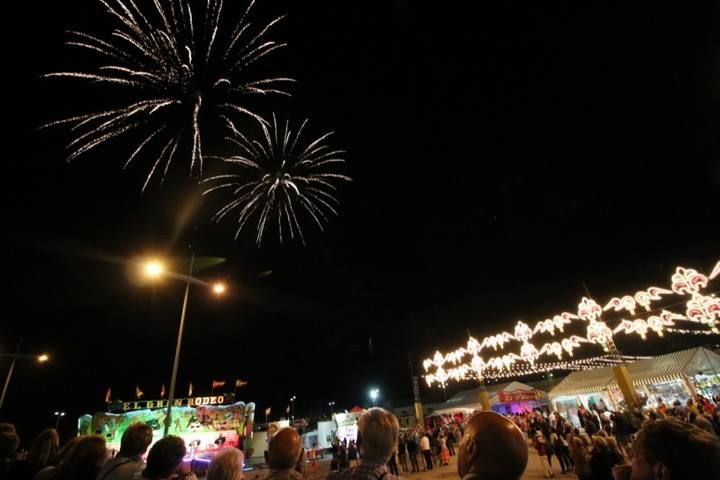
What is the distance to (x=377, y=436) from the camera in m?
2.39

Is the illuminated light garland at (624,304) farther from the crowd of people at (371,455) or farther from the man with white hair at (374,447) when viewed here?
the man with white hair at (374,447)

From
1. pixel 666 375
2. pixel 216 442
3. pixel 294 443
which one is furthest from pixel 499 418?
pixel 216 442

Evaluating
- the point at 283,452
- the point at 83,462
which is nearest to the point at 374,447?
the point at 283,452

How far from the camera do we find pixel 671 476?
2402mm

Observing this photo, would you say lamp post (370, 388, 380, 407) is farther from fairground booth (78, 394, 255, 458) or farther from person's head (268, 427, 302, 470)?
person's head (268, 427, 302, 470)

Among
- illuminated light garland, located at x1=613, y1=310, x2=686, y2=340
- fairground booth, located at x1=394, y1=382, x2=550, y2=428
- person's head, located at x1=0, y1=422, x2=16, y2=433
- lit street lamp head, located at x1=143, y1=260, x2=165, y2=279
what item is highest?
lit street lamp head, located at x1=143, y1=260, x2=165, y2=279

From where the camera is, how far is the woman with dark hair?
4.34 metres

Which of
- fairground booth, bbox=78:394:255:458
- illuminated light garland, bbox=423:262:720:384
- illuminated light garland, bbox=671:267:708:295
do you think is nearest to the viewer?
illuminated light garland, bbox=671:267:708:295

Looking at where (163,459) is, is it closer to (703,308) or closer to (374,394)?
(703,308)

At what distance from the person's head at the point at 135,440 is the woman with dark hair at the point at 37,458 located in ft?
6.93

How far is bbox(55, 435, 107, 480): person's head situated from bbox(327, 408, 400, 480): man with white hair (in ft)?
9.29

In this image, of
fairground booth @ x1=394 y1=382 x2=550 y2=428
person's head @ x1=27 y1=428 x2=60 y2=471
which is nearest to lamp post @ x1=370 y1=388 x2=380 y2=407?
fairground booth @ x1=394 y1=382 x2=550 y2=428

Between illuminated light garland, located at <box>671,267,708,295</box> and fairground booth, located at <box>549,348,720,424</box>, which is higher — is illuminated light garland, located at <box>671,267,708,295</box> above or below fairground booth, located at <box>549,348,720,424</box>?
above

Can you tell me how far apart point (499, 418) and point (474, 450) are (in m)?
0.28
